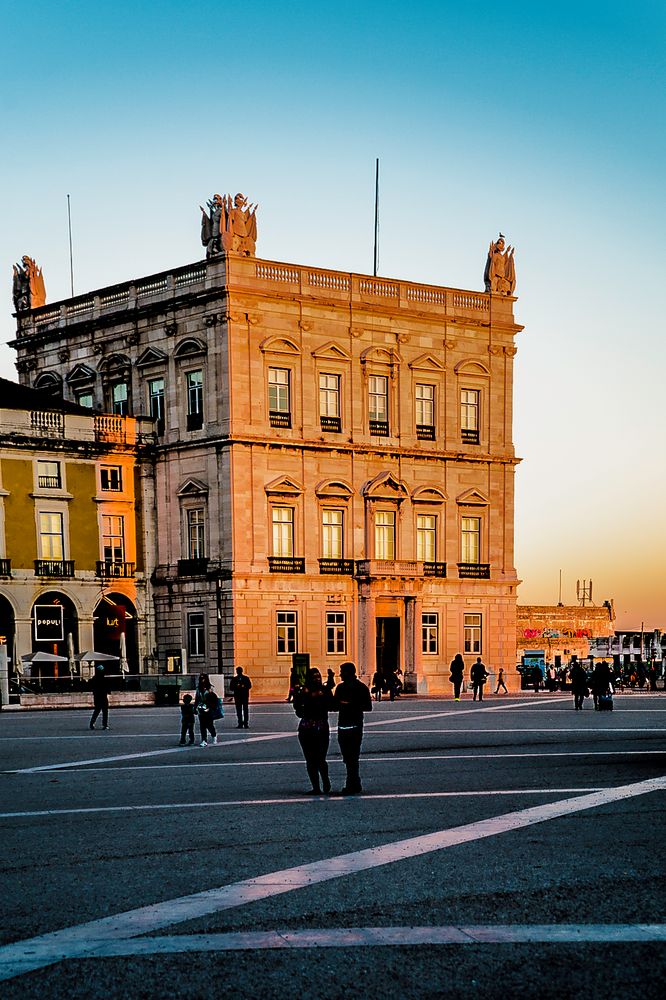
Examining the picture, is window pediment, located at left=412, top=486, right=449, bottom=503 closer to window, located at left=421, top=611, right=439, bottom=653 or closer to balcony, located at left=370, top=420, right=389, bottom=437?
balcony, located at left=370, top=420, right=389, bottom=437

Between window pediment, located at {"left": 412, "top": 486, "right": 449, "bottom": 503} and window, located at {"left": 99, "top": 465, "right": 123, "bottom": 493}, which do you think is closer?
window, located at {"left": 99, "top": 465, "right": 123, "bottom": 493}

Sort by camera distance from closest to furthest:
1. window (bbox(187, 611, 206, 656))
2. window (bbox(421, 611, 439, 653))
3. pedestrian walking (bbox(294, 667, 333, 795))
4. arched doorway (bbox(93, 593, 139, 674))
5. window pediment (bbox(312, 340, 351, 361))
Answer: pedestrian walking (bbox(294, 667, 333, 795)) < window (bbox(187, 611, 206, 656)) < arched doorway (bbox(93, 593, 139, 674)) < window pediment (bbox(312, 340, 351, 361)) < window (bbox(421, 611, 439, 653))

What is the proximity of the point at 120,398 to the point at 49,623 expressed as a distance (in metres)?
11.5

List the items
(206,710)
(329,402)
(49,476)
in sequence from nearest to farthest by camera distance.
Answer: (206,710), (49,476), (329,402)

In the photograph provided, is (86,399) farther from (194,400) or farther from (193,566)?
(193,566)

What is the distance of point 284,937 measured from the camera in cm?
928

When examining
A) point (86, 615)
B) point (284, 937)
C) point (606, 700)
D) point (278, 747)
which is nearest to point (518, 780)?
point (278, 747)

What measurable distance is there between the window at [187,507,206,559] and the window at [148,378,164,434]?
4.02 m

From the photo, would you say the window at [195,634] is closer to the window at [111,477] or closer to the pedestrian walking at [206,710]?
the window at [111,477]

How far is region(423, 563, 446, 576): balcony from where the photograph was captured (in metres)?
60.7

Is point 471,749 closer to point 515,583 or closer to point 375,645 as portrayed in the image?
point 375,645

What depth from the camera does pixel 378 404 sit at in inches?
2346

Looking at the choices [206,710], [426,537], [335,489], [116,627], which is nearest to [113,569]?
[116,627]

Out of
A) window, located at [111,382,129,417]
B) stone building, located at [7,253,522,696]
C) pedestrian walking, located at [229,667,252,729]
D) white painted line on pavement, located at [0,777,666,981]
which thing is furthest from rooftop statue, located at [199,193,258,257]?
white painted line on pavement, located at [0,777,666,981]
